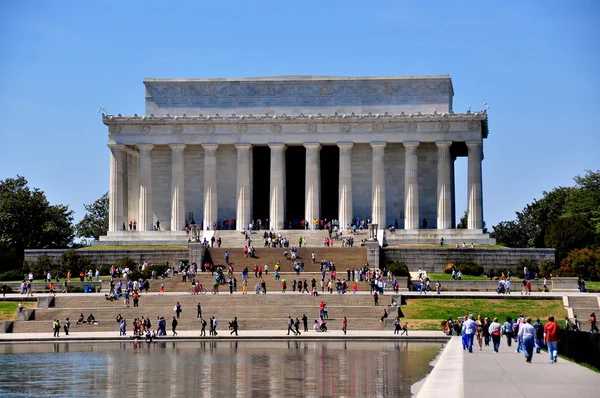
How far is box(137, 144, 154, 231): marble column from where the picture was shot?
10325 cm

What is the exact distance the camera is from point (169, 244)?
3927 inches

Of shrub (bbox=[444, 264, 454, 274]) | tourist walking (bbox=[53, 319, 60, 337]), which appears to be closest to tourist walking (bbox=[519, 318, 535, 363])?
tourist walking (bbox=[53, 319, 60, 337])

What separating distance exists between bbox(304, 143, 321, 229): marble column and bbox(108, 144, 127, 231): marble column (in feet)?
57.7

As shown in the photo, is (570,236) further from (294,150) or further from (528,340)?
(528,340)

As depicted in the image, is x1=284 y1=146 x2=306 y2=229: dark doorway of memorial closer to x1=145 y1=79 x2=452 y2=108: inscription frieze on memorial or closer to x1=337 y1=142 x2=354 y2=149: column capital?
x1=145 y1=79 x2=452 y2=108: inscription frieze on memorial

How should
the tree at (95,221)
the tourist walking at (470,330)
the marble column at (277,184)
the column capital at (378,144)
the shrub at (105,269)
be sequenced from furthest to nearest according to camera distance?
1. the tree at (95,221)
2. the marble column at (277,184)
3. the column capital at (378,144)
4. the shrub at (105,269)
5. the tourist walking at (470,330)

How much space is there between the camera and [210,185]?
103500mm

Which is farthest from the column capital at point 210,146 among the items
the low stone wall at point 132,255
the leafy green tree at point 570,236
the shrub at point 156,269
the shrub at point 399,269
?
the leafy green tree at point 570,236

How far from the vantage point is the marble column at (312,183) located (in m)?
102

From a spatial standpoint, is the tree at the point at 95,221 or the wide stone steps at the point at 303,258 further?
the tree at the point at 95,221

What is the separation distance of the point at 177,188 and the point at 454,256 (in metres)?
28.7

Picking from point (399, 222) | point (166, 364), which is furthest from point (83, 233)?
point (166, 364)

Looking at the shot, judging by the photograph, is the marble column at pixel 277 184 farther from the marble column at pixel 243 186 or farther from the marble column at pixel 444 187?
the marble column at pixel 444 187

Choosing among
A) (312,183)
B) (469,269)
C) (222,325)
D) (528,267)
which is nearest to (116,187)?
(312,183)
